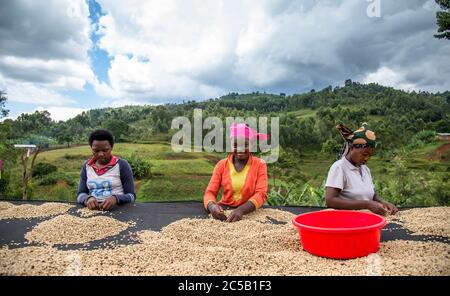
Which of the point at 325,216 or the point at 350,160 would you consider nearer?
the point at 325,216

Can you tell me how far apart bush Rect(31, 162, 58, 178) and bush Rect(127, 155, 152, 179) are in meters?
2.75

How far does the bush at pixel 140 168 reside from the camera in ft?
49.0

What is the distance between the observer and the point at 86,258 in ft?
7.13

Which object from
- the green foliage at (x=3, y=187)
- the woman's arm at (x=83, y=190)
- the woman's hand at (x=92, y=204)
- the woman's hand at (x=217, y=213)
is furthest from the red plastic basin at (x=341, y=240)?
the green foliage at (x=3, y=187)

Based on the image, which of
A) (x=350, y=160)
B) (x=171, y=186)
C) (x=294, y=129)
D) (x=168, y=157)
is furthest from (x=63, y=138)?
(x=350, y=160)

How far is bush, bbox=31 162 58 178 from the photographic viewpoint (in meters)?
13.3

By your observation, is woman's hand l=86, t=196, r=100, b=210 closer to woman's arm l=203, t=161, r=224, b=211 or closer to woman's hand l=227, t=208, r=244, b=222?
woman's arm l=203, t=161, r=224, b=211

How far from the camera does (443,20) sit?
9.38 m

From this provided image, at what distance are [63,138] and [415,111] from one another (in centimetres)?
1805

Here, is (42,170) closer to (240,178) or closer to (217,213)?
(240,178)

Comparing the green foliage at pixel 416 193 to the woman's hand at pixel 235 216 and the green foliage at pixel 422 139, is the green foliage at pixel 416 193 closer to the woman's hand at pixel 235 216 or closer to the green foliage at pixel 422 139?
the woman's hand at pixel 235 216

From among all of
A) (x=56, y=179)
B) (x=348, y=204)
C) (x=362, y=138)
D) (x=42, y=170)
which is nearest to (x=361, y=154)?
(x=362, y=138)

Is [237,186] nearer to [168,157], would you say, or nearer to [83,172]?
[83,172]
